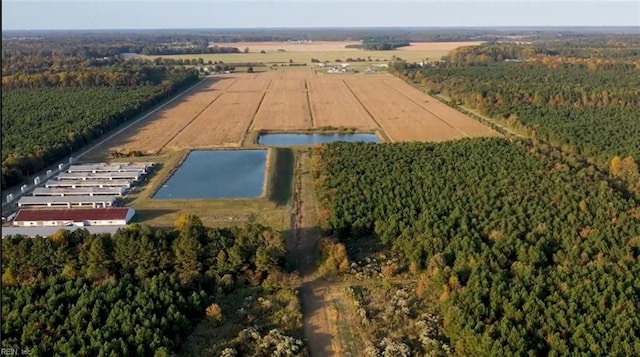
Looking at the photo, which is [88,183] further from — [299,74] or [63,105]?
[299,74]

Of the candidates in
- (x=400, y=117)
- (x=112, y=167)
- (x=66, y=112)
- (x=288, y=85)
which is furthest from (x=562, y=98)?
(x=66, y=112)

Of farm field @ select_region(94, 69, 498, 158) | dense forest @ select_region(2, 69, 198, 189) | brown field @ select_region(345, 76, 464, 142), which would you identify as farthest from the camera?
brown field @ select_region(345, 76, 464, 142)

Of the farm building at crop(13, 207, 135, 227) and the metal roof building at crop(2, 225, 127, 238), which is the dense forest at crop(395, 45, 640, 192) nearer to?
the farm building at crop(13, 207, 135, 227)

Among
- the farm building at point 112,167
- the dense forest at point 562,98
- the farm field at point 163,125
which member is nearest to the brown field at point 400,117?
the dense forest at point 562,98

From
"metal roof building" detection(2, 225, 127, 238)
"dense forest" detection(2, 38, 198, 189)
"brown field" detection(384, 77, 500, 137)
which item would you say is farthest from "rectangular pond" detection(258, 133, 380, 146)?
"metal roof building" detection(2, 225, 127, 238)

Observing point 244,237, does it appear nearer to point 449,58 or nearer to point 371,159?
point 371,159

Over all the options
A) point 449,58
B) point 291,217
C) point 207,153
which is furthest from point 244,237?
point 449,58

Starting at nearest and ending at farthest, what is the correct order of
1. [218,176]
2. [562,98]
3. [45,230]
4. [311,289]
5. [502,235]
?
[311,289], [502,235], [45,230], [218,176], [562,98]
